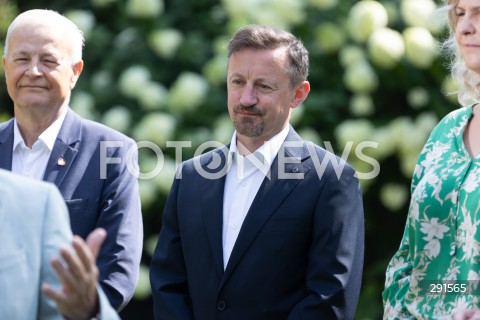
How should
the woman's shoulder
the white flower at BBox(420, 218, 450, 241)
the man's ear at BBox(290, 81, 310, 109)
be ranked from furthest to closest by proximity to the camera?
the man's ear at BBox(290, 81, 310, 109), the woman's shoulder, the white flower at BBox(420, 218, 450, 241)

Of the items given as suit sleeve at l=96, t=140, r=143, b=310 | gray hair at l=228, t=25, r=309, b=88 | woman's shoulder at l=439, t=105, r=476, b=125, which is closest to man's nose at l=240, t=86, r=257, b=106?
gray hair at l=228, t=25, r=309, b=88

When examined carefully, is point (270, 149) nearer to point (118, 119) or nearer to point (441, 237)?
point (441, 237)

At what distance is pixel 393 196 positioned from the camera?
6223 mm

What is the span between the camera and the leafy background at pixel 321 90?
6137 millimetres

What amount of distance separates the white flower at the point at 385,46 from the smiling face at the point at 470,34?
204 cm

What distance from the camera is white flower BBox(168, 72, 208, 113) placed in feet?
20.6

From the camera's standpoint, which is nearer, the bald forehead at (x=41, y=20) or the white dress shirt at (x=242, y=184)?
the white dress shirt at (x=242, y=184)

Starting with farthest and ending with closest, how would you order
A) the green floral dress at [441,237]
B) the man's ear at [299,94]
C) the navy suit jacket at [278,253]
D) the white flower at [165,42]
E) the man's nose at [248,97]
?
the white flower at [165,42] → the man's ear at [299,94] → the man's nose at [248,97] → the navy suit jacket at [278,253] → the green floral dress at [441,237]

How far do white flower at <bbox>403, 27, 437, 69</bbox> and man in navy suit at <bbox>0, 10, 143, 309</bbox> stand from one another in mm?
2011

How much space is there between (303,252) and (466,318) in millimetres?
897

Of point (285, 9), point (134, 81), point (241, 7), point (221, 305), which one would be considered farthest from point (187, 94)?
point (221, 305)

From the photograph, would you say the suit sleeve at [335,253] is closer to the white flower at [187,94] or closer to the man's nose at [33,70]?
the man's nose at [33,70]

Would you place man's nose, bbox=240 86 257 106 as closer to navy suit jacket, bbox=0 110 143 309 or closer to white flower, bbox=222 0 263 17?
navy suit jacket, bbox=0 110 143 309

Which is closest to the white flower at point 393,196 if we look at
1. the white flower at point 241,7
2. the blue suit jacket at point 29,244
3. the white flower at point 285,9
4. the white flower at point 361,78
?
the white flower at point 361,78
